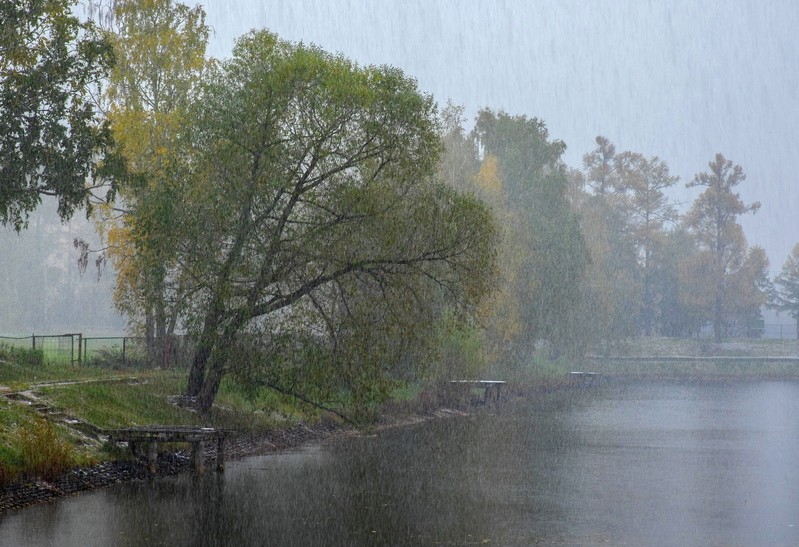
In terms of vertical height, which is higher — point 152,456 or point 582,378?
point 582,378

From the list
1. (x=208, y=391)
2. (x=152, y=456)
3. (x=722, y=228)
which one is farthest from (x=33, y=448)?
(x=722, y=228)

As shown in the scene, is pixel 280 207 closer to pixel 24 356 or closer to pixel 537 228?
pixel 24 356

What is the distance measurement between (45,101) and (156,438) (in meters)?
11.1

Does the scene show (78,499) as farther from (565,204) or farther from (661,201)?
(661,201)

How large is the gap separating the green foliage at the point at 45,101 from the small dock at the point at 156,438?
8.36 metres

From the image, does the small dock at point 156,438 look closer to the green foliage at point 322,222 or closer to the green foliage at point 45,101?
the green foliage at point 322,222

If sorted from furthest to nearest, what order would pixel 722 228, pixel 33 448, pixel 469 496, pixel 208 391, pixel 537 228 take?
1. pixel 722 228
2. pixel 537 228
3. pixel 208 391
4. pixel 469 496
5. pixel 33 448

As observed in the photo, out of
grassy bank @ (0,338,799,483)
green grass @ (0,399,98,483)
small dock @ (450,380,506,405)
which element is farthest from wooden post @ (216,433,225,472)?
small dock @ (450,380,506,405)

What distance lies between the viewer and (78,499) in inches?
907

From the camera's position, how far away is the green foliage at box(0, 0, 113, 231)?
31.2 metres

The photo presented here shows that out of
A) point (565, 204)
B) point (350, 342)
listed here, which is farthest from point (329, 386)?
point (565, 204)

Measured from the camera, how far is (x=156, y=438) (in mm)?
26312

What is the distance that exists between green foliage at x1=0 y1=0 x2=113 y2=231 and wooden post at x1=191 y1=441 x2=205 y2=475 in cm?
906

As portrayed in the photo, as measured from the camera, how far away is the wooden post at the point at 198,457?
89.3 feet
